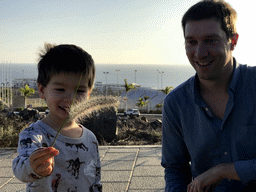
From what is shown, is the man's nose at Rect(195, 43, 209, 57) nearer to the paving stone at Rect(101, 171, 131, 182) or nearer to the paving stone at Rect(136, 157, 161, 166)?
the paving stone at Rect(101, 171, 131, 182)

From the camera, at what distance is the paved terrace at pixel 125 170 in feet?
12.3

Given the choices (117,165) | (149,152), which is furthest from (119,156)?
(149,152)

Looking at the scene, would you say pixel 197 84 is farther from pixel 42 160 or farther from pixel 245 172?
pixel 42 160

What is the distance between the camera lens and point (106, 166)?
4500 mm

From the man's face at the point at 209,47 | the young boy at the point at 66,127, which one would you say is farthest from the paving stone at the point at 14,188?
the man's face at the point at 209,47

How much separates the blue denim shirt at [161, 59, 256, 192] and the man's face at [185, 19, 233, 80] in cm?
13

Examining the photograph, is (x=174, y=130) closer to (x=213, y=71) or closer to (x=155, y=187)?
(x=213, y=71)

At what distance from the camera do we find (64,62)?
1.95 meters

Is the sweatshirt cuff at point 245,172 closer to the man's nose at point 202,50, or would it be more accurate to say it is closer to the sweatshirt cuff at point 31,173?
the man's nose at point 202,50

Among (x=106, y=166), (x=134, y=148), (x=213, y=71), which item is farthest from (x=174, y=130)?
(x=134, y=148)

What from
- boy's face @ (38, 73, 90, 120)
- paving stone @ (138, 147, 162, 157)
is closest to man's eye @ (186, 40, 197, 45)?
boy's face @ (38, 73, 90, 120)

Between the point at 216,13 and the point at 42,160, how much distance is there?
1.60 meters

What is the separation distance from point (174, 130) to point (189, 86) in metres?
0.38

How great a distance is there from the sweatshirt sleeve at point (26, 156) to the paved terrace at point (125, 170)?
7.19ft
